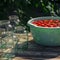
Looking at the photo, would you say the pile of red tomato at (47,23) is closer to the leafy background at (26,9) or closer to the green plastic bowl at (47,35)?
the green plastic bowl at (47,35)

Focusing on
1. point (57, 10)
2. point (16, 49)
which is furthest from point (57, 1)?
point (16, 49)

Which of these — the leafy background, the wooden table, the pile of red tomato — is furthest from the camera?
the leafy background

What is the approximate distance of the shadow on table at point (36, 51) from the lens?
15.1 ft

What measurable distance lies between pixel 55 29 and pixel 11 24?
1318 mm

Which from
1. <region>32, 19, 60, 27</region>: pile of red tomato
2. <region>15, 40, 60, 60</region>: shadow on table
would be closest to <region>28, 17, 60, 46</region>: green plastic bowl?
<region>15, 40, 60, 60</region>: shadow on table

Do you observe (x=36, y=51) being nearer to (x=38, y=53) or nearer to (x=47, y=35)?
(x=38, y=53)

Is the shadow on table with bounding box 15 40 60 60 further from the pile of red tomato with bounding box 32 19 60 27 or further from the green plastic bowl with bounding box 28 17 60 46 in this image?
the pile of red tomato with bounding box 32 19 60 27

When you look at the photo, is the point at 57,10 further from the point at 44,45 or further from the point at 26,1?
the point at 44,45

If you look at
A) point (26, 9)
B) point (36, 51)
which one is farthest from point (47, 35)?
point (26, 9)

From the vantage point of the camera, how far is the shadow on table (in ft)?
15.1

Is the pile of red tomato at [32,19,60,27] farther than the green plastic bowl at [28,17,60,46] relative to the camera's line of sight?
Yes

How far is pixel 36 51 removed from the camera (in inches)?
189

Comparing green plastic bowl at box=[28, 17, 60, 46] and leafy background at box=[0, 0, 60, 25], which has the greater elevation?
green plastic bowl at box=[28, 17, 60, 46]

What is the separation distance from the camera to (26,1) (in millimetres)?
6977
